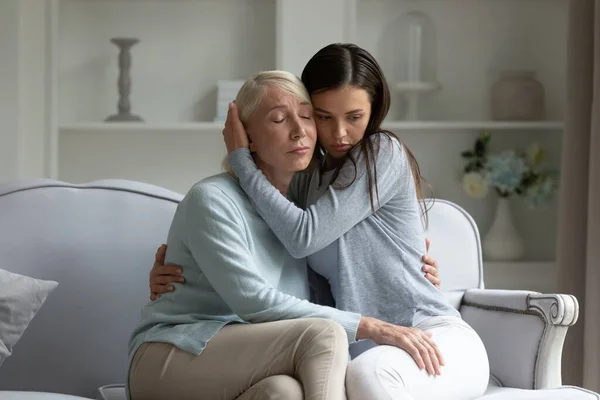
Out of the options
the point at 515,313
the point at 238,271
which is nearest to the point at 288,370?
the point at 238,271

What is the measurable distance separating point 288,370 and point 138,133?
241 cm

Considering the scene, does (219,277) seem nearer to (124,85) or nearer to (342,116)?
(342,116)

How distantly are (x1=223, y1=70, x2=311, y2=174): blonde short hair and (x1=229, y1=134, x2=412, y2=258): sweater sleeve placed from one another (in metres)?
0.10

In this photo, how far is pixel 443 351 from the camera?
6.19ft

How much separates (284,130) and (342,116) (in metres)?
0.15

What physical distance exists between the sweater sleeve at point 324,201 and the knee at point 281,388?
0.35 metres

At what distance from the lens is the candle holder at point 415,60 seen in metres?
3.85

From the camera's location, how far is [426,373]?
5.98ft

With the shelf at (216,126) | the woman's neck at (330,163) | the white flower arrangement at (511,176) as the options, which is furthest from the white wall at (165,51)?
the woman's neck at (330,163)

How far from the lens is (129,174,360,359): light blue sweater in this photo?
71.4 inches

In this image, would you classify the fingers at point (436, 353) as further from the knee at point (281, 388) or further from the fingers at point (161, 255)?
the fingers at point (161, 255)

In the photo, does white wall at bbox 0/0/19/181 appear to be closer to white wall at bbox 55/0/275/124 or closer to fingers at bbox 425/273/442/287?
white wall at bbox 55/0/275/124

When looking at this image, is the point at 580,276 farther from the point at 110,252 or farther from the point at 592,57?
the point at 110,252

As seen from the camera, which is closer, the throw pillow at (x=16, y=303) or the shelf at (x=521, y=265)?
the throw pillow at (x=16, y=303)
